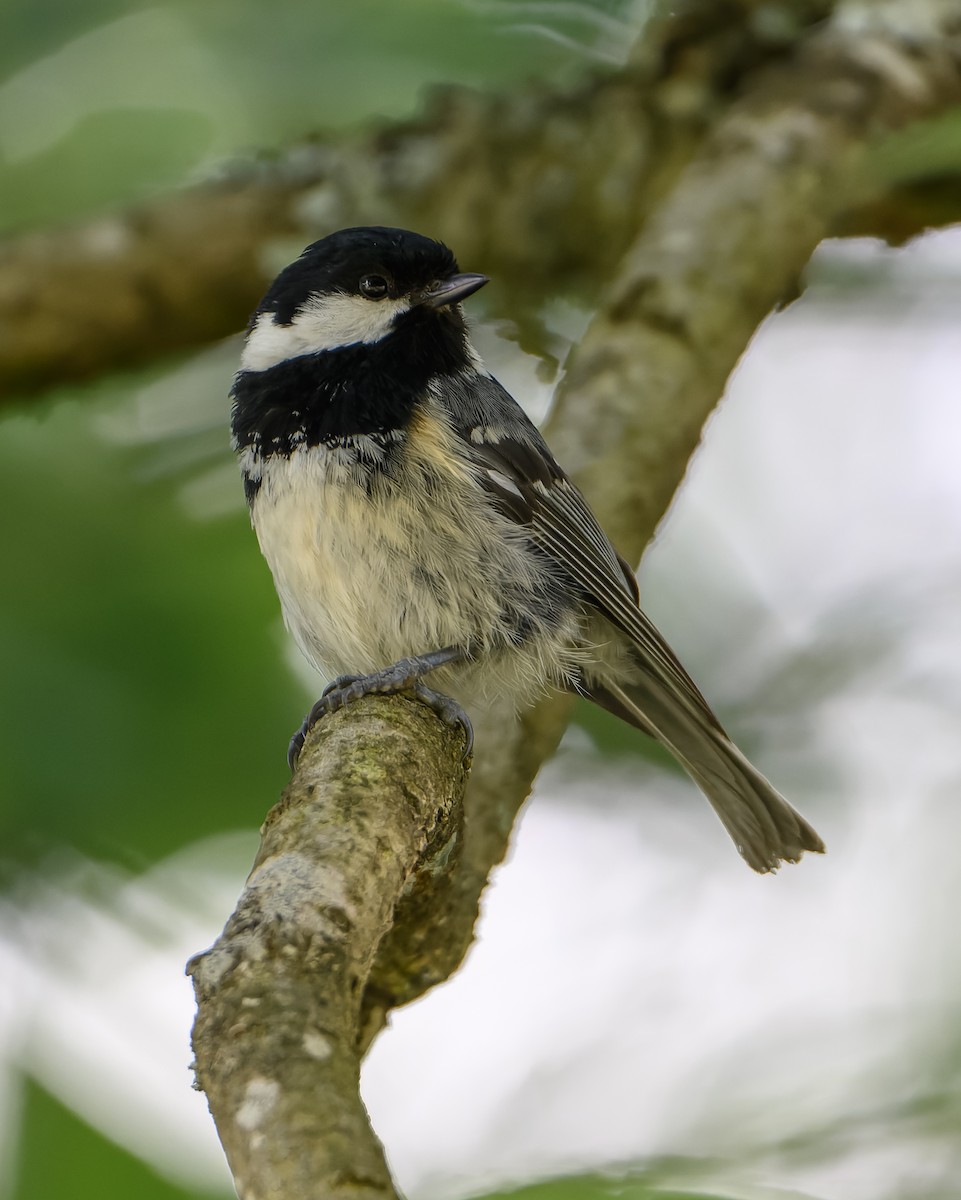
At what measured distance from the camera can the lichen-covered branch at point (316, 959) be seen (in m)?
1.34

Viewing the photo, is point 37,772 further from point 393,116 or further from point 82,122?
point 393,116

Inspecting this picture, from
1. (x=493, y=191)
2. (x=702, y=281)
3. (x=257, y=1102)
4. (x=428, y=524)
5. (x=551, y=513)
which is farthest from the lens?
(x=493, y=191)

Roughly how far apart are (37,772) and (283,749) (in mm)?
591

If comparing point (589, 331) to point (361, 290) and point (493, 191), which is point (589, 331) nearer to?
point (361, 290)

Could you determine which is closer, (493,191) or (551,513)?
(551,513)

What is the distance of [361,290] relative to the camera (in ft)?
10.9

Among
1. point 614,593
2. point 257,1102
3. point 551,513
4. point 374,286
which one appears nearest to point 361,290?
point 374,286

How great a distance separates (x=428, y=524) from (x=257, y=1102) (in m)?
1.83

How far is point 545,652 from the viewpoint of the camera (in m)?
3.31

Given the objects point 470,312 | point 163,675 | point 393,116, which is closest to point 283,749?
point 163,675

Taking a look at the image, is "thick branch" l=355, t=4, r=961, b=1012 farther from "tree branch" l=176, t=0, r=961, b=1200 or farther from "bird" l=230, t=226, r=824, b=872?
"bird" l=230, t=226, r=824, b=872

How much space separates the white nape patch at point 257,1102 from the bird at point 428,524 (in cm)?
144

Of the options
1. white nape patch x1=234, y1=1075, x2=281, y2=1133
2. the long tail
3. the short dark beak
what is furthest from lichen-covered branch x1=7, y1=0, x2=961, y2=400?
white nape patch x1=234, y1=1075, x2=281, y2=1133

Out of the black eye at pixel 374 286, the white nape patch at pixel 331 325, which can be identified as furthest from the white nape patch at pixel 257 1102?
the black eye at pixel 374 286
